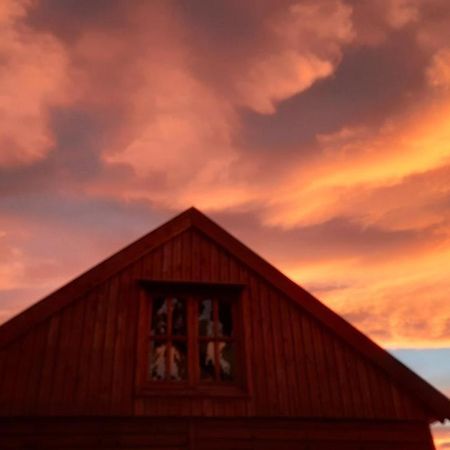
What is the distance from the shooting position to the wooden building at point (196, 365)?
7.35 meters

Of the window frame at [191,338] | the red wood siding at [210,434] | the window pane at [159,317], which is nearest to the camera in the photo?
the red wood siding at [210,434]

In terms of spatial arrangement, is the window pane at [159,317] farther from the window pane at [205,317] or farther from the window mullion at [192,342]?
the window pane at [205,317]

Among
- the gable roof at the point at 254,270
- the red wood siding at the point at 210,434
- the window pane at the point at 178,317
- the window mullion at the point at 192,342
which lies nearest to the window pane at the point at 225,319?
the window mullion at the point at 192,342

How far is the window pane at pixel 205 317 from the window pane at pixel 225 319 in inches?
6.5

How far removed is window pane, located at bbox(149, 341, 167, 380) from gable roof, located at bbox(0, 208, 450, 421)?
1.44 m

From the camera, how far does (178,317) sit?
869 cm

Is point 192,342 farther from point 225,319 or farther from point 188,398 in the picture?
point 188,398

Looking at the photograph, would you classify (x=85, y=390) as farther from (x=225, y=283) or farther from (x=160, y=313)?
(x=225, y=283)

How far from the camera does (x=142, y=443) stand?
7328mm

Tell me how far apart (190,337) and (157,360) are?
2.18 ft

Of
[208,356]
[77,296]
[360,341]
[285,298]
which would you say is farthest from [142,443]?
[360,341]

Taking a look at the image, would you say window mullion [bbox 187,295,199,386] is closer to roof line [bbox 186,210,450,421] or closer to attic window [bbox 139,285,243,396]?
attic window [bbox 139,285,243,396]

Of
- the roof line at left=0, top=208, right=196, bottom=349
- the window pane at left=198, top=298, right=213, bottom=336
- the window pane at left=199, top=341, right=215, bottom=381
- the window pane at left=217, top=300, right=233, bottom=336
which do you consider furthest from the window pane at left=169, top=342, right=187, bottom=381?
the roof line at left=0, top=208, right=196, bottom=349

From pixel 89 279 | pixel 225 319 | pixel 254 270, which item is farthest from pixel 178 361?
pixel 254 270
